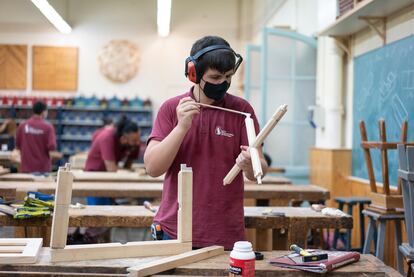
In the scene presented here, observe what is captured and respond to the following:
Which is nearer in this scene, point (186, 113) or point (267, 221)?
point (186, 113)

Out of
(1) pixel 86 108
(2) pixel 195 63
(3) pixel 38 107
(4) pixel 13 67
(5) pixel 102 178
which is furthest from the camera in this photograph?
(4) pixel 13 67

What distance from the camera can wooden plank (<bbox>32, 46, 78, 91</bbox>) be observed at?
12641mm

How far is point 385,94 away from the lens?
186 inches

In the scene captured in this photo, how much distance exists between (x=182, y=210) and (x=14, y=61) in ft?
39.2

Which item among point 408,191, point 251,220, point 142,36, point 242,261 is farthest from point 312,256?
point 142,36

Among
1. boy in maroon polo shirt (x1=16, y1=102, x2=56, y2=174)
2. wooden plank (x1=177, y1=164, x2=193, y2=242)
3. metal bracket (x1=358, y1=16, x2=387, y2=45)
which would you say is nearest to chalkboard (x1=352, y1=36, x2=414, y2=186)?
metal bracket (x1=358, y1=16, x2=387, y2=45)

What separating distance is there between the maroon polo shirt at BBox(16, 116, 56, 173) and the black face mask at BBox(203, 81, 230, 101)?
481cm

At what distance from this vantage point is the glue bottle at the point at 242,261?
1.52m

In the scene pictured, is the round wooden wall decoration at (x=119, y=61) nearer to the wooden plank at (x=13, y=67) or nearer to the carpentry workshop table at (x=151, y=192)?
the wooden plank at (x=13, y=67)

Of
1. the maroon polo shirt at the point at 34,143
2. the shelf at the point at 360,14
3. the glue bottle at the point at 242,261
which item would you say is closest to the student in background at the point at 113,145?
the maroon polo shirt at the point at 34,143

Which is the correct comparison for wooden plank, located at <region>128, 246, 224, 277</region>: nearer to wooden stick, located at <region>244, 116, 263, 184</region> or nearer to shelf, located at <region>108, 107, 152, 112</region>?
wooden stick, located at <region>244, 116, 263, 184</region>

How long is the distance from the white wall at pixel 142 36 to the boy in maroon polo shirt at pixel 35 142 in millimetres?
6428

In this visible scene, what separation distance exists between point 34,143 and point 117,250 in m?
4.89

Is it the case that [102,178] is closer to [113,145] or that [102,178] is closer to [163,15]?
[113,145]
